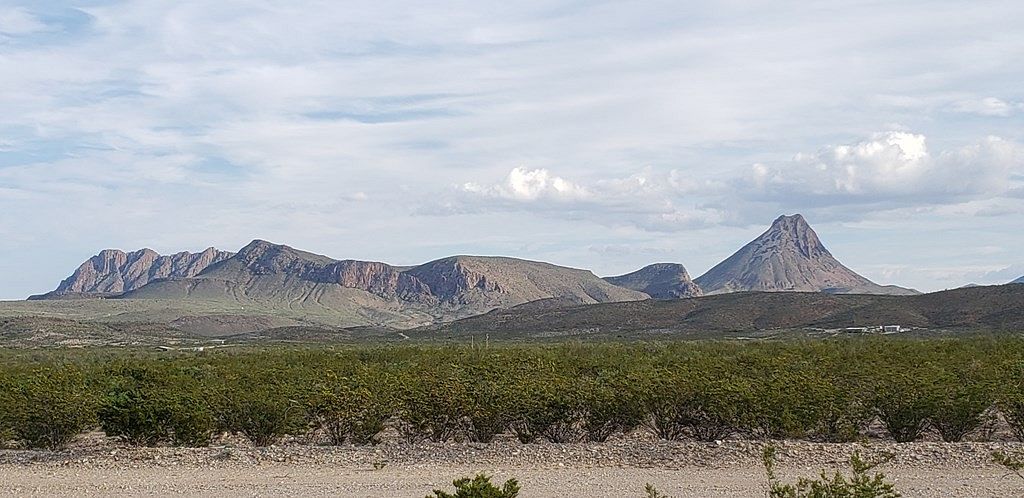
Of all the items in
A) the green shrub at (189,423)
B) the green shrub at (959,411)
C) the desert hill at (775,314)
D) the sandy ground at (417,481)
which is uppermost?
the desert hill at (775,314)

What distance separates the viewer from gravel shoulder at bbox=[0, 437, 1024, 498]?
12133mm

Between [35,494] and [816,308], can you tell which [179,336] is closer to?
[816,308]

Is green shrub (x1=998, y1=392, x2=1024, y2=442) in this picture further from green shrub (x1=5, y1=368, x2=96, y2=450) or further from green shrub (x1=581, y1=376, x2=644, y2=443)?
green shrub (x1=5, y1=368, x2=96, y2=450)

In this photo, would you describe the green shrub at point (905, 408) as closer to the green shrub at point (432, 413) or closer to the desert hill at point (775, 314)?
the green shrub at point (432, 413)

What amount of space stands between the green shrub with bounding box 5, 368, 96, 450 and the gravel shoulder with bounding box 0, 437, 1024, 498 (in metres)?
0.74

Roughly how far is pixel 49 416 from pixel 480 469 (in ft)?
22.0

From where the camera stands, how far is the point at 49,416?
15.6 metres

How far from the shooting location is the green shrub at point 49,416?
51.3 ft

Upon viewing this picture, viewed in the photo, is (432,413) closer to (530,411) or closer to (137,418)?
(530,411)

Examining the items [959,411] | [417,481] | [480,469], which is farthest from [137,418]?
[959,411]

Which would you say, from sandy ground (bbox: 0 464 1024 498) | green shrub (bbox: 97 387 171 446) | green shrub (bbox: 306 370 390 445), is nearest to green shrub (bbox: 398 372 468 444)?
green shrub (bbox: 306 370 390 445)

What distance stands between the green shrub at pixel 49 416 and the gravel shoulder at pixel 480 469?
0.74 meters

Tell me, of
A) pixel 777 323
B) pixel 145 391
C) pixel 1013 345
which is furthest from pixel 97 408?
pixel 777 323

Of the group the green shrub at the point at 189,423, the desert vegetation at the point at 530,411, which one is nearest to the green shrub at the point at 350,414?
the desert vegetation at the point at 530,411
